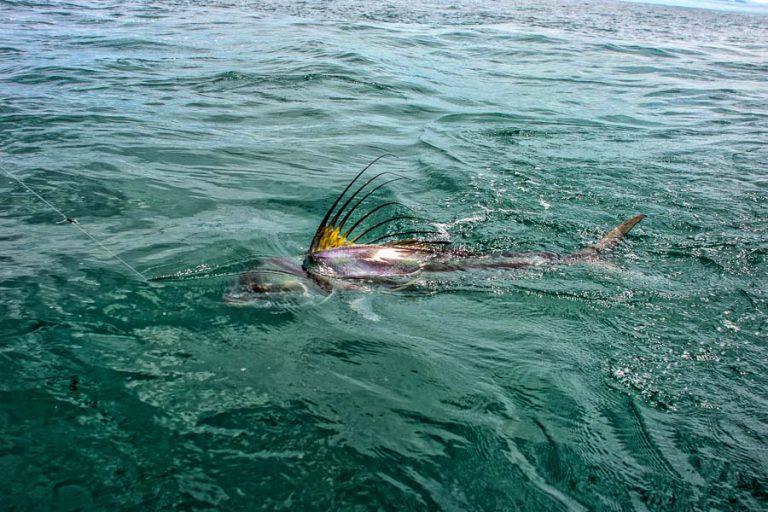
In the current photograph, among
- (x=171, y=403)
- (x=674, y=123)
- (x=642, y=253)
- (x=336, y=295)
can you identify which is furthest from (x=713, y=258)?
(x=674, y=123)

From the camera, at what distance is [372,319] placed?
3.67 m

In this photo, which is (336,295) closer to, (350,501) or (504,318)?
(504,318)

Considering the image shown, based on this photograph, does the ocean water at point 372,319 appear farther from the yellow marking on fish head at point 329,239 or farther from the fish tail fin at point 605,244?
the yellow marking on fish head at point 329,239

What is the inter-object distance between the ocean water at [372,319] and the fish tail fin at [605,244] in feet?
0.58

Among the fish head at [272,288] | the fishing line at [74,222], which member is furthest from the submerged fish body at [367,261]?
Result: the fishing line at [74,222]

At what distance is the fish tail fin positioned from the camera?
15.0ft

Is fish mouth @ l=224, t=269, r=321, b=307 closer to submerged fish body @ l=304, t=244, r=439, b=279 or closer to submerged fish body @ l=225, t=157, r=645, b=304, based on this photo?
submerged fish body @ l=225, t=157, r=645, b=304

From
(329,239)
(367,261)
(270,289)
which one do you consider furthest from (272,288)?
(367,261)

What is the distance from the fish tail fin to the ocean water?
177 millimetres

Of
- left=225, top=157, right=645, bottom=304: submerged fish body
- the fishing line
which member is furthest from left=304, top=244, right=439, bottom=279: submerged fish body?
the fishing line

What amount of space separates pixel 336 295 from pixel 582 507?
6.39 ft

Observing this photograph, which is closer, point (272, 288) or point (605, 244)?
point (272, 288)

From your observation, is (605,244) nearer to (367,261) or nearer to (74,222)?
(367,261)

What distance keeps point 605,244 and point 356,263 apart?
2036 mm
